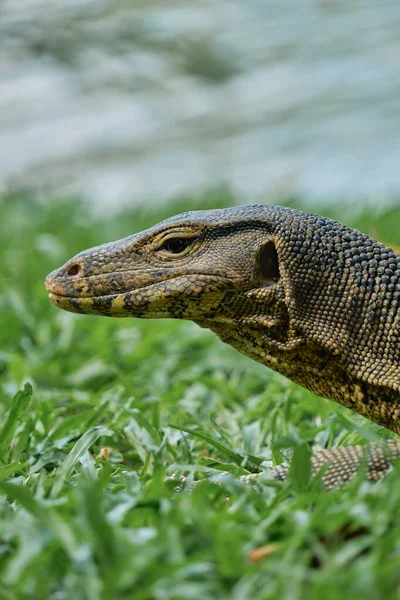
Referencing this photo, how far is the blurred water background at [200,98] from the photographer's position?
10172 millimetres

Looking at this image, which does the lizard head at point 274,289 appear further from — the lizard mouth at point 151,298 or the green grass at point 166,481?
the green grass at point 166,481

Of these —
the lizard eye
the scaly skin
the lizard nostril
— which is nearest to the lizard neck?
the scaly skin

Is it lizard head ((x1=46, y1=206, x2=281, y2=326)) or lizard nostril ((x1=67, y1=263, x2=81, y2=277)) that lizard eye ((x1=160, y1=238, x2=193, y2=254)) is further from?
lizard nostril ((x1=67, y1=263, x2=81, y2=277))

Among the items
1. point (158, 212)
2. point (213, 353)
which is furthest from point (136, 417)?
point (158, 212)

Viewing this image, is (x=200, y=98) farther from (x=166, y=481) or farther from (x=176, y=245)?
(x=166, y=481)

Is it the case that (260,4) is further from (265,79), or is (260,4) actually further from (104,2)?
(104,2)

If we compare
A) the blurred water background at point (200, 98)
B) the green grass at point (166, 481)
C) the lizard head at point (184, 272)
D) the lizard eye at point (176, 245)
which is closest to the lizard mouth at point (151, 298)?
the lizard head at point (184, 272)

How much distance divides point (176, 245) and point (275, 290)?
464 mm

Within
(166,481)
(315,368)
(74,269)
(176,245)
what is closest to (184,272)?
(176,245)

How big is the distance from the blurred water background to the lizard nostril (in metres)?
6.38

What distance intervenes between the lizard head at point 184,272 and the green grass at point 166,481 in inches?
18.1

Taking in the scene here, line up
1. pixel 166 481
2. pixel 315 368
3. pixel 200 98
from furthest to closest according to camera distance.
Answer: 1. pixel 200 98
2. pixel 315 368
3. pixel 166 481

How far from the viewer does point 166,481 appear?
2848mm

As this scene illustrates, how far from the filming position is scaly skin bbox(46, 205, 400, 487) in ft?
10.3
